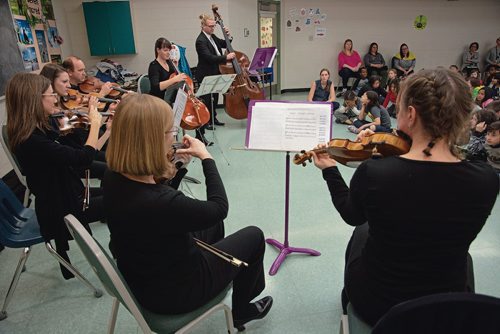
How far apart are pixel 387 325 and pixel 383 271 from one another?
0.43m

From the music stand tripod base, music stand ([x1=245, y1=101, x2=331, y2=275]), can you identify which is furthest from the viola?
the music stand tripod base

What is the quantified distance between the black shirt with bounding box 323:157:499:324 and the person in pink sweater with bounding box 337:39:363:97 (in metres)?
7.42

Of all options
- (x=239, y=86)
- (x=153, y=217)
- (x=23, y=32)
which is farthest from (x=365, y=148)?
(x=23, y=32)

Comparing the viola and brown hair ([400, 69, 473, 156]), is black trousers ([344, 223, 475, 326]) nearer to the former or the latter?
brown hair ([400, 69, 473, 156])

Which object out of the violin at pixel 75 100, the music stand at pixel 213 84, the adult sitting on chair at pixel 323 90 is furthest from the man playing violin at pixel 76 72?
the adult sitting on chair at pixel 323 90

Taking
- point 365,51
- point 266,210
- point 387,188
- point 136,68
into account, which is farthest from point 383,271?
point 365,51

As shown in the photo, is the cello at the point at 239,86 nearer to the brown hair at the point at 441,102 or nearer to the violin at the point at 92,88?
the violin at the point at 92,88

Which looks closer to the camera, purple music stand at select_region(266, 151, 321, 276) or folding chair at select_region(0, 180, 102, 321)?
folding chair at select_region(0, 180, 102, 321)

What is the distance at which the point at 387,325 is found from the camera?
724 millimetres

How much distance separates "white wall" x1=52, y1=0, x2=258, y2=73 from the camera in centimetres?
599

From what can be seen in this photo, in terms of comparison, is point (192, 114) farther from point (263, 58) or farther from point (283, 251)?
point (263, 58)

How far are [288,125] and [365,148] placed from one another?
56 cm

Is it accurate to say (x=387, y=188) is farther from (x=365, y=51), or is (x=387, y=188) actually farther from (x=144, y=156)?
(x=365, y=51)

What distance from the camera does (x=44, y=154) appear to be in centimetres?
175
